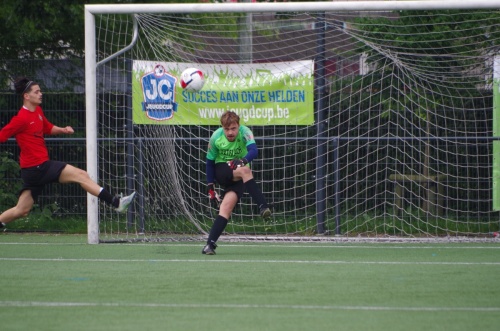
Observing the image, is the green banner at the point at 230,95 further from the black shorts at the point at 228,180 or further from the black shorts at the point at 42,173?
the black shorts at the point at 228,180

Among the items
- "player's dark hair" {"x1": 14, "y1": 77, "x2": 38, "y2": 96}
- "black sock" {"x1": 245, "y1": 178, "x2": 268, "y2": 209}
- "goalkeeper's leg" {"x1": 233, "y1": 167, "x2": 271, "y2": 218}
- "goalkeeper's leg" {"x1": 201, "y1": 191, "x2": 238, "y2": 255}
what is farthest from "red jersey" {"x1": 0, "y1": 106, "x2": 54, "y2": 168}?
"black sock" {"x1": 245, "y1": 178, "x2": 268, "y2": 209}

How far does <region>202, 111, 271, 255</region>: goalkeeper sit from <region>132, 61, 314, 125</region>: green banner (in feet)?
8.81

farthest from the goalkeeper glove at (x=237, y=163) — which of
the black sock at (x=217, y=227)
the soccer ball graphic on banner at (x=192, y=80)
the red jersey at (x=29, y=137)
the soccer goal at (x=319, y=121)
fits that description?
the soccer goal at (x=319, y=121)

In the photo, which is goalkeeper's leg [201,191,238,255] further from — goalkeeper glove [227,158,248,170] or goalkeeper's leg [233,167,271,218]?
goalkeeper glove [227,158,248,170]

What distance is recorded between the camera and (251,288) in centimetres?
788

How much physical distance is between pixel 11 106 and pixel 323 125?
500cm

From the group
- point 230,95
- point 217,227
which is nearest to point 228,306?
point 217,227

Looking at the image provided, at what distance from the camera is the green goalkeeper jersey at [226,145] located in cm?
1111

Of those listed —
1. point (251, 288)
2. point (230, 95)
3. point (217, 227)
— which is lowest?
point (251, 288)

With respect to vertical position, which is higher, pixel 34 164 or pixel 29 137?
pixel 29 137

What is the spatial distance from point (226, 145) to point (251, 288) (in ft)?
11.4

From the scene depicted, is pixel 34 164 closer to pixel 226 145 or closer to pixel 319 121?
pixel 226 145

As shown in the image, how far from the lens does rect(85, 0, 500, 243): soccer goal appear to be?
13.8 metres

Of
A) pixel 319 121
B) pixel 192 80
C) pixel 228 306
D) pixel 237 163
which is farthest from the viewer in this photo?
pixel 319 121
